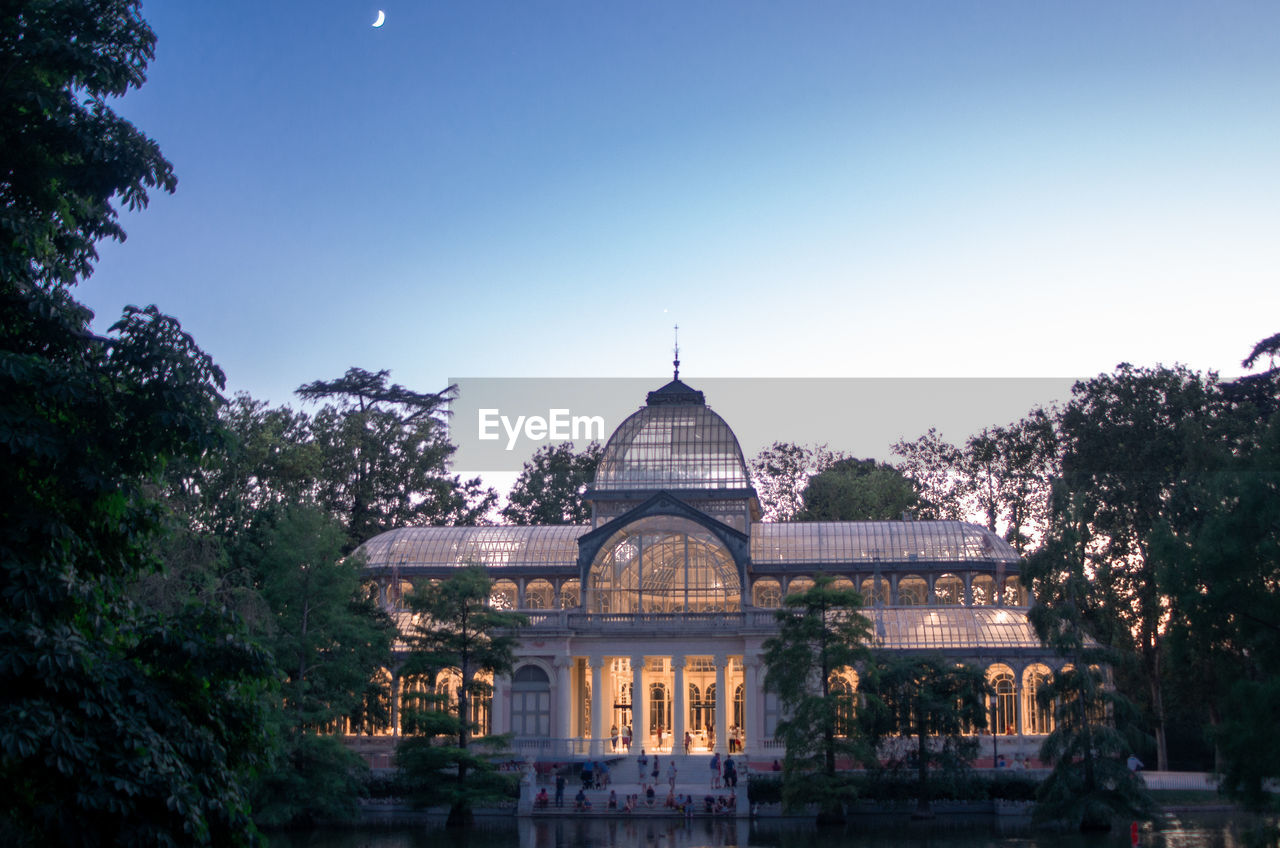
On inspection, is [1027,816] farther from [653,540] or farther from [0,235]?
[0,235]

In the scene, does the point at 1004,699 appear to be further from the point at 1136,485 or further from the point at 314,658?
the point at 314,658

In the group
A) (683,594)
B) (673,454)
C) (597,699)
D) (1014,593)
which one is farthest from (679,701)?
(1014,593)

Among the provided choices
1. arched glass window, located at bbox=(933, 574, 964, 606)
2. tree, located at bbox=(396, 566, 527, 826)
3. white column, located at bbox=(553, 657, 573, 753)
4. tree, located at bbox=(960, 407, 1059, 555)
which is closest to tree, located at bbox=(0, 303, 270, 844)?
tree, located at bbox=(396, 566, 527, 826)

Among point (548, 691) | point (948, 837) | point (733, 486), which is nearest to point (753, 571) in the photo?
point (733, 486)

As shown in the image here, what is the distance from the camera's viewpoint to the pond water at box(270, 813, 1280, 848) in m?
35.8

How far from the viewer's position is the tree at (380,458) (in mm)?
75250

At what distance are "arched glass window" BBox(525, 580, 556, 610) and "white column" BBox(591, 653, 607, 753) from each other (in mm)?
7507

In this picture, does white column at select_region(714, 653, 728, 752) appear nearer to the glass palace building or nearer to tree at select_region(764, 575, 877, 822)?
the glass palace building

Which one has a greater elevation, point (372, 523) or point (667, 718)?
point (372, 523)

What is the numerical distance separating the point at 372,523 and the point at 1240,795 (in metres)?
57.3

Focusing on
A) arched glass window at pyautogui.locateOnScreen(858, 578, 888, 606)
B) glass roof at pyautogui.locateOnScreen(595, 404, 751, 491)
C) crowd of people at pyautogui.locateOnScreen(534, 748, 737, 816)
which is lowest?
crowd of people at pyautogui.locateOnScreen(534, 748, 737, 816)

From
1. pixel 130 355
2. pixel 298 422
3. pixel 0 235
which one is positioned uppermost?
pixel 298 422

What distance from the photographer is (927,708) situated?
43344 mm

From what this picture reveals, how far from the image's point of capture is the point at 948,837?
3738 cm
